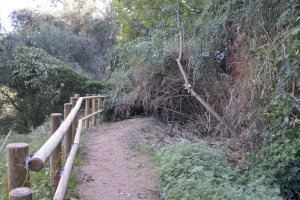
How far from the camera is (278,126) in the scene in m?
5.81

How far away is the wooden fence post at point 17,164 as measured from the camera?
7.86ft

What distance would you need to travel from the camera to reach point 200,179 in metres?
4.66

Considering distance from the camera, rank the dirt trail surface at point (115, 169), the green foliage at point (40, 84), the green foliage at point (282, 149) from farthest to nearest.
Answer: the green foliage at point (40, 84) → the green foliage at point (282, 149) → the dirt trail surface at point (115, 169)

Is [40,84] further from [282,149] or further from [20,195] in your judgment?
[20,195]

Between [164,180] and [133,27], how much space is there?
23.1 ft

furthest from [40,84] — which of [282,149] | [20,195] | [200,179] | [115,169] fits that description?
[20,195]

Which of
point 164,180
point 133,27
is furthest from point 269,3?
point 133,27

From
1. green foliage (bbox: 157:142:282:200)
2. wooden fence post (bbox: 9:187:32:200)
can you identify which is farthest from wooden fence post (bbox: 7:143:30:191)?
green foliage (bbox: 157:142:282:200)

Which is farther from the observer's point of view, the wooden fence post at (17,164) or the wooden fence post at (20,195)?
the wooden fence post at (17,164)

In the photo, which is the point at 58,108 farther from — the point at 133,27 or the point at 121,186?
the point at 121,186

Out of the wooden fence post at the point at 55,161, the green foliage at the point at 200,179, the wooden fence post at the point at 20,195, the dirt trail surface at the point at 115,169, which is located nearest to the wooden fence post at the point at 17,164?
the wooden fence post at the point at 20,195

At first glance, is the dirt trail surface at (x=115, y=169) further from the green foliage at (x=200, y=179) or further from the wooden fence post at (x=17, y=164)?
the wooden fence post at (x=17, y=164)

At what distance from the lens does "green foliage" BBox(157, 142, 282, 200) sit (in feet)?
13.5

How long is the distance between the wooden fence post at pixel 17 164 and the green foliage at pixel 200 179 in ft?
6.83
